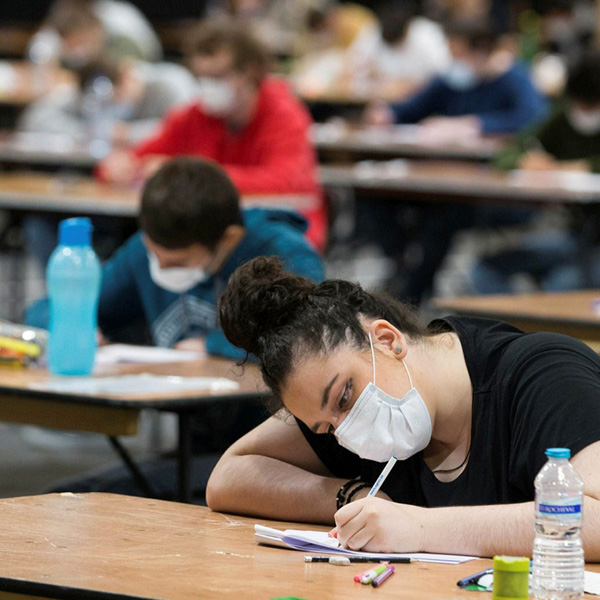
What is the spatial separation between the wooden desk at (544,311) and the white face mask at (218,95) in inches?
66.7

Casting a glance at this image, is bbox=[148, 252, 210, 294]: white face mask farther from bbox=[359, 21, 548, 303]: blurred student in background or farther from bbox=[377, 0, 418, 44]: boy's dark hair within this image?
bbox=[377, 0, 418, 44]: boy's dark hair

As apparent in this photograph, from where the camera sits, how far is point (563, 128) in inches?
275

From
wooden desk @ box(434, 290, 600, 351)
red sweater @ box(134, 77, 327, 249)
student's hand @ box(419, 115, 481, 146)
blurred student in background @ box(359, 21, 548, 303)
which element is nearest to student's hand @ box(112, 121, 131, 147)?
red sweater @ box(134, 77, 327, 249)

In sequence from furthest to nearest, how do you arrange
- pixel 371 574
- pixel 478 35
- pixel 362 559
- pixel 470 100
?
1. pixel 470 100
2. pixel 478 35
3. pixel 362 559
4. pixel 371 574

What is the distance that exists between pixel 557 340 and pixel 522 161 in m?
5.10

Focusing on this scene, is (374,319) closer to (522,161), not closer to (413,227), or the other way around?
(522,161)

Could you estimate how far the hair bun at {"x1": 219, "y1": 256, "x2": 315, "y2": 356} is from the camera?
179 centimetres

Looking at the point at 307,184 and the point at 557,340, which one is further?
the point at 307,184

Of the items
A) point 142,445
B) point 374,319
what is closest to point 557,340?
point 374,319

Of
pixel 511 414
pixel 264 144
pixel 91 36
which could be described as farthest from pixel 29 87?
pixel 511 414

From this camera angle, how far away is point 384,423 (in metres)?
1.78

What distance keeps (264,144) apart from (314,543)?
359cm

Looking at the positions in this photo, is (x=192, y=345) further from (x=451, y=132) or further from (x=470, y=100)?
(x=470, y=100)

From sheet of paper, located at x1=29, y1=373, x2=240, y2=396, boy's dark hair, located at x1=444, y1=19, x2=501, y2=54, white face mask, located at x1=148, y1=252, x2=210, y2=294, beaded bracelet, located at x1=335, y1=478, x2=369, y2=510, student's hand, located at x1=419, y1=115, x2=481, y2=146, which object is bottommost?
beaded bracelet, located at x1=335, y1=478, x2=369, y2=510
